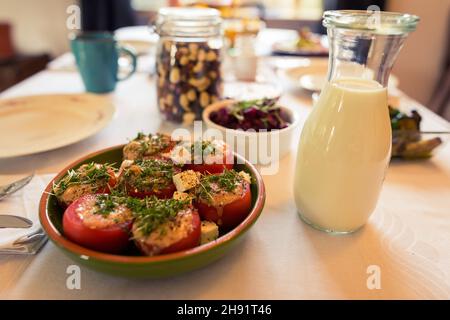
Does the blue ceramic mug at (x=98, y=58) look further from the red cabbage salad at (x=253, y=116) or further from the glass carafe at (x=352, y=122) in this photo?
the glass carafe at (x=352, y=122)

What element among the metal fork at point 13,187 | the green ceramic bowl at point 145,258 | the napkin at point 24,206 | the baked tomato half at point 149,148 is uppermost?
the baked tomato half at point 149,148

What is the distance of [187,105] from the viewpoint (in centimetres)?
88

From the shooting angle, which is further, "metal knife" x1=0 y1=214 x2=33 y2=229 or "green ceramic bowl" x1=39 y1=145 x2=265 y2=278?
"metal knife" x1=0 y1=214 x2=33 y2=229

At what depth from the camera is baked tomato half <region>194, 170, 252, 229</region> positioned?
46cm

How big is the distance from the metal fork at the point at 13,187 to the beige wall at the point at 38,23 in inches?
92.4

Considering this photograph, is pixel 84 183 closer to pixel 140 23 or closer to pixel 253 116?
pixel 253 116

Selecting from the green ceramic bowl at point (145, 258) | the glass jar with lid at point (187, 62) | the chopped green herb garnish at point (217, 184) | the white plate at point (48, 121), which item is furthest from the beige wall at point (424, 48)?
the green ceramic bowl at point (145, 258)

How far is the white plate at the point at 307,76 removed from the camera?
3.67 ft

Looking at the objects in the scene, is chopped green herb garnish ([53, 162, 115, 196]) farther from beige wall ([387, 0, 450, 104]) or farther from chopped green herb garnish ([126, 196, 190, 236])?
beige wall ([387, 0, 450, 104])

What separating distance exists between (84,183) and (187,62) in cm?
45

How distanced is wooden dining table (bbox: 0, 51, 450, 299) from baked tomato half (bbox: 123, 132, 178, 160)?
18 cm

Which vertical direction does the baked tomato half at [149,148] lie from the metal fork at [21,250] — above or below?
above

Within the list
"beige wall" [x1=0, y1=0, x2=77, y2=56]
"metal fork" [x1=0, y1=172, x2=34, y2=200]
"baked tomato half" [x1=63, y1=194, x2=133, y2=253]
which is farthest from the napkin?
"beige wall" [x1=0, y1=0, x2=77, y2=56]

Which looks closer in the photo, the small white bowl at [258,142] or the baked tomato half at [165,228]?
the baked tomato half at [165,228]
